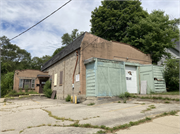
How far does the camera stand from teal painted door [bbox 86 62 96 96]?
10.3 m

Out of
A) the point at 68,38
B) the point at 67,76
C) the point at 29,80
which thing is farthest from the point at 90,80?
the point at 68,38

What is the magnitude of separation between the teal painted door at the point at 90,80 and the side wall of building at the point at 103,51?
11.2 inches

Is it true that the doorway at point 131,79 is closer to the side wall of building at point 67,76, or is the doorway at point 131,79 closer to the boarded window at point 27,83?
the side wall of building at point 67,76

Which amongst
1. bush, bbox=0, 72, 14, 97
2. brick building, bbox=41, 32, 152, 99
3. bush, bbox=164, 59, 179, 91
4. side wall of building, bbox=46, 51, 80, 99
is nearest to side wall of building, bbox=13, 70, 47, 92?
bush, bbox=0, 72, 14, 97

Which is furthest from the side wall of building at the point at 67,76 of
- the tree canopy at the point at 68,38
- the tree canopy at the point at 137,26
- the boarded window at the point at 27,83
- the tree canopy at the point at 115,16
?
the tree canopy at the point at 68,38

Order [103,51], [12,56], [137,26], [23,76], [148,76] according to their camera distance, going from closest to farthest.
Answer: [148,76], [103,51], [137,26], [23,76], [12,56]

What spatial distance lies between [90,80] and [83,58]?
2073mm

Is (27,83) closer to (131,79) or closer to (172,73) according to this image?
(131,79)

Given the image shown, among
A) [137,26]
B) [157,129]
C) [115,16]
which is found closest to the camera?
[157,129]

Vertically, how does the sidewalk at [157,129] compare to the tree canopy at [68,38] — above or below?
below

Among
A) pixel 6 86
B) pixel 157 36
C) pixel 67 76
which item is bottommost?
pixel 6 86

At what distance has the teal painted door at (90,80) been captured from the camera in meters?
10.3

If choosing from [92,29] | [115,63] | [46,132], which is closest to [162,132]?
[46,132]

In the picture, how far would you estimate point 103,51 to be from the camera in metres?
12.8
